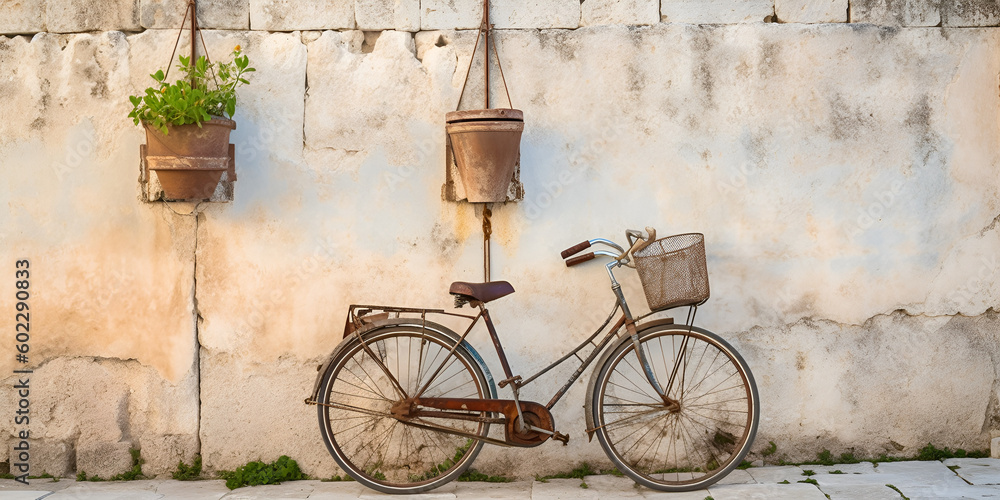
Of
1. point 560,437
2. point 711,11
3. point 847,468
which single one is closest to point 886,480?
point 847,468

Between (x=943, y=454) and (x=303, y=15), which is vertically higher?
(x=303, y=15)

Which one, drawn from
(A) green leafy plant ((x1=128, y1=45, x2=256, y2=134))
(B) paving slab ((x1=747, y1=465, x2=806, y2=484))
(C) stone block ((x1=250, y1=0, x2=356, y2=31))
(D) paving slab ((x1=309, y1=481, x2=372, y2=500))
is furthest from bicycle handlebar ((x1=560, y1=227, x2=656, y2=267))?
(A) green leafy plant ((x1=128, y1=45, x2=256, y2=134))

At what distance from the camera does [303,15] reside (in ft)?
13.8

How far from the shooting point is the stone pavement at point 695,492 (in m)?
3.82

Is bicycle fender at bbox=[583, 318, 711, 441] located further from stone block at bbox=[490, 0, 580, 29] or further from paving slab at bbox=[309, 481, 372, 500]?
stone block at bbox=[490, 0, 580, 29]

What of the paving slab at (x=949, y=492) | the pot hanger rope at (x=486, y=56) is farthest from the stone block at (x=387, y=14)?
the paving slab at (x=949, y=492)

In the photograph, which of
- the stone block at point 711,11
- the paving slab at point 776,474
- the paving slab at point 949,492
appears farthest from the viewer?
the stone block at point 711,11

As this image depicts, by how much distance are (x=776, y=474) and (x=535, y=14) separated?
106 inches

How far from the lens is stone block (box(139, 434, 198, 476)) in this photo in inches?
165

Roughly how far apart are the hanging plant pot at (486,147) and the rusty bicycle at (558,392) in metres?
0.49

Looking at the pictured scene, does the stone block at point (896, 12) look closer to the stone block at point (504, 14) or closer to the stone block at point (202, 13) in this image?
the stone block at point (504, 14)

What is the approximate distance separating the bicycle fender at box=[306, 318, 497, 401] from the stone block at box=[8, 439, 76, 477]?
1.42 meters

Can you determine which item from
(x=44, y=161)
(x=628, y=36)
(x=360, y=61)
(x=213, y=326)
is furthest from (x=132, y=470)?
(x=628, y=36)

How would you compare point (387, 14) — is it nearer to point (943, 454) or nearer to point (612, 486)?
point (612, 486)
